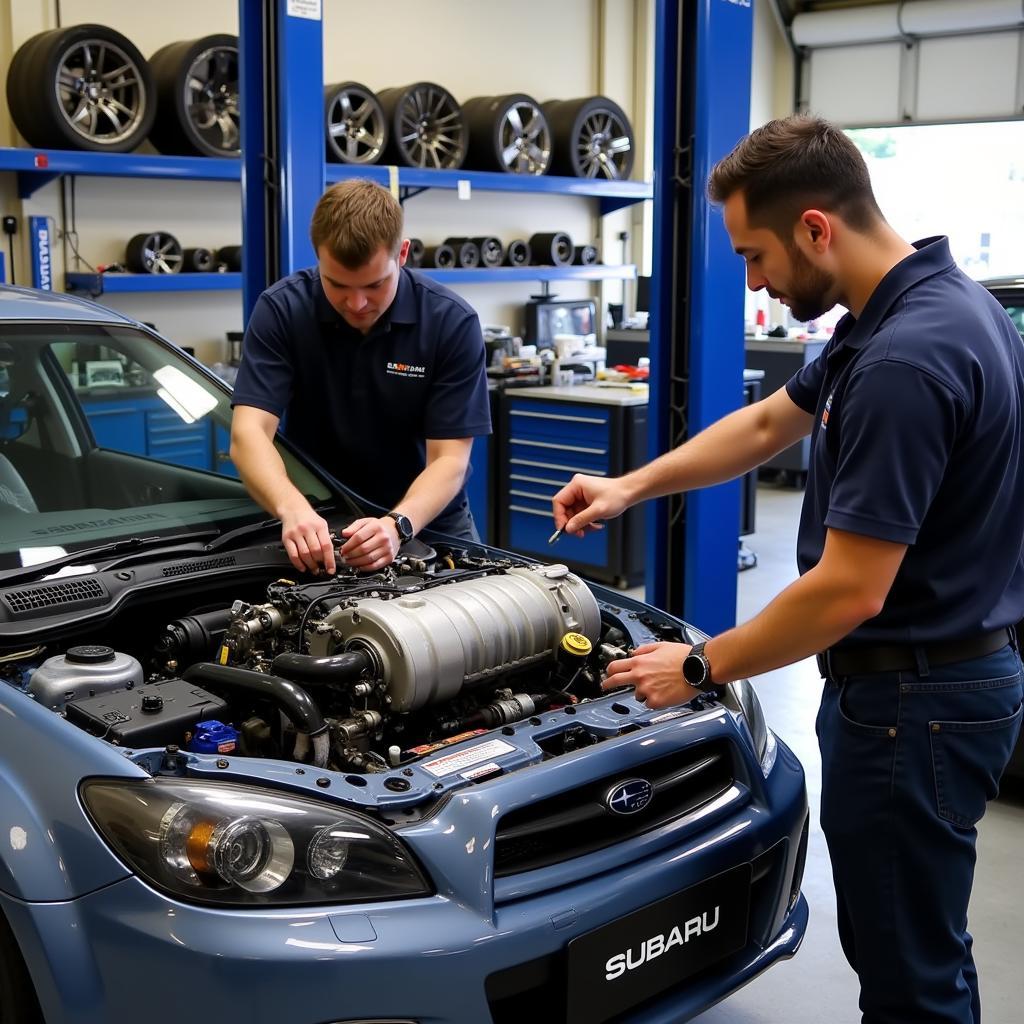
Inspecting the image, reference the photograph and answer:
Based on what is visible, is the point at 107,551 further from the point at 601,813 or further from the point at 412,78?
the point at 412,78

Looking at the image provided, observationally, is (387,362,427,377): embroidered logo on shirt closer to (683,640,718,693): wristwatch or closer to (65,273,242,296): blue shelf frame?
(683,640,718,693): wristwatch

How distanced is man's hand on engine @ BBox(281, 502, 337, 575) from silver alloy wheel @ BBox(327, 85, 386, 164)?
444 cm

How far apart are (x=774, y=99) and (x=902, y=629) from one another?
9.09m

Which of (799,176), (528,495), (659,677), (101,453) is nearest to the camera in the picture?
(799,176)

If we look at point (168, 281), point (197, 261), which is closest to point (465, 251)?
point (197, 261)

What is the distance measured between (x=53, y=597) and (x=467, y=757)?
0.73m

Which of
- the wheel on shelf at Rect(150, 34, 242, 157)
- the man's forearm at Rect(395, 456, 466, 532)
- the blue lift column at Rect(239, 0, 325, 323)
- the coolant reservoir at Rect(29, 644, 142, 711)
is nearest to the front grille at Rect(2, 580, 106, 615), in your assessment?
the coolant reservoir at Rect(29, 644, 142, 711)

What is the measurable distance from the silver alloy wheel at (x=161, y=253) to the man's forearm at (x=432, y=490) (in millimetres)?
3717

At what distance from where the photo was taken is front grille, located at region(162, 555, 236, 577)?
2077 mm

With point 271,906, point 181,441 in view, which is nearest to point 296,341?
point 181,441

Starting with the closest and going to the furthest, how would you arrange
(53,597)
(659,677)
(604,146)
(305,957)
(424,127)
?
(305,957), (659,677), (53,597), (424,127), (604,146)

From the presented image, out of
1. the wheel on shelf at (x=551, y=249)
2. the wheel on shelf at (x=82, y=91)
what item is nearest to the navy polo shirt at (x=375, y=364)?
the wheel on shelf at (x=82, y=91)

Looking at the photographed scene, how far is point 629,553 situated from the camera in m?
4.95

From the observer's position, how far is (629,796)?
1657mm
